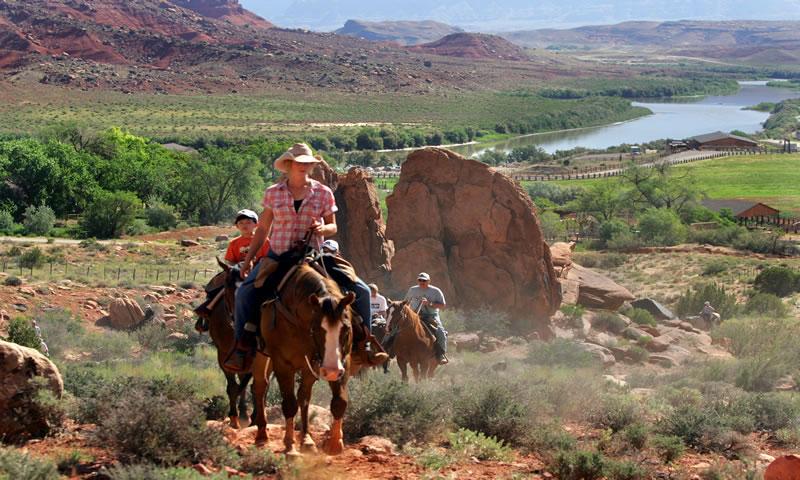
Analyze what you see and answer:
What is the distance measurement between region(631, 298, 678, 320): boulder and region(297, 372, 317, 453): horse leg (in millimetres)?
22220

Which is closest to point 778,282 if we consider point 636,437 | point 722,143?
point 636,437

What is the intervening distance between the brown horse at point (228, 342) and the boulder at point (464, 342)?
1145cm

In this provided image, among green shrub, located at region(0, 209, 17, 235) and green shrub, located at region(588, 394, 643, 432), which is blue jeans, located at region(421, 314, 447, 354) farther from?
green shrub, located at region(0, 209, 17, 235)

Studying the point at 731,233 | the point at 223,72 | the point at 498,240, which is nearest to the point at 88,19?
the point at 223,72

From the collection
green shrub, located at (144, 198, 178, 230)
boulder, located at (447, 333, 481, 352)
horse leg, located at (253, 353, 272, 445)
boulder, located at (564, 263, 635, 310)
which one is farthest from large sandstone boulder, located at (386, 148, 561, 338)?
green shrub, located at (144, 198, 178, 230)

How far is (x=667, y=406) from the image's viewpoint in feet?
42.8

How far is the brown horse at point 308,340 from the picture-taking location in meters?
7.79

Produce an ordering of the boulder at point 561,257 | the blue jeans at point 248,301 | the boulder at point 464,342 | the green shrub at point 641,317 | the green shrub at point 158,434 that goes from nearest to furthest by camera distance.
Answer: the green shrub at point 158,434, the blue jeans at point 248,301, the boulder at point 464,342, the green shrub at point 641,317, the boulder at point 561,257

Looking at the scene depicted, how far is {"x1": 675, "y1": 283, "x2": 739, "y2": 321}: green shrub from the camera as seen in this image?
99.4 feet

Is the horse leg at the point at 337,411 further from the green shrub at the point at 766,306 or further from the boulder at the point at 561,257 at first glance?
the green shrub at the point at 766,306

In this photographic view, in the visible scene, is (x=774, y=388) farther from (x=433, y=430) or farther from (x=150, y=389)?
(x=150, y=389)

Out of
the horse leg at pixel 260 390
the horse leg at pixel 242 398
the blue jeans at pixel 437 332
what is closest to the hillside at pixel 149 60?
the blue jeans at pixel 437 332

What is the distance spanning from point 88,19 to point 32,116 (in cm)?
8328

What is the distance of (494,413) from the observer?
10.2 m
